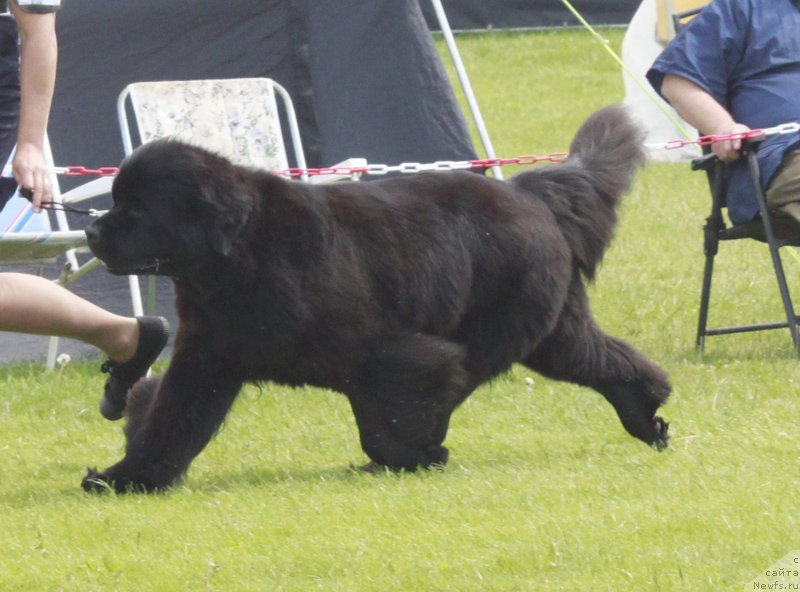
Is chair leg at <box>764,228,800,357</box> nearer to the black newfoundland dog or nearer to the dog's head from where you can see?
the black newfoundland dog

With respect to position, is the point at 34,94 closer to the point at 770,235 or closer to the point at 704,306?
the point at 770,235

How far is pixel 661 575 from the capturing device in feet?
10.2

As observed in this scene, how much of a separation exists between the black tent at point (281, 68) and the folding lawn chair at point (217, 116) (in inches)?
8.4

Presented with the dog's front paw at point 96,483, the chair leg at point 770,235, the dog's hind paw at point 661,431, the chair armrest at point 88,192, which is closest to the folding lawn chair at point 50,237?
the chair armrest at point 88,192

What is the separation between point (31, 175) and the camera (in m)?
4.14

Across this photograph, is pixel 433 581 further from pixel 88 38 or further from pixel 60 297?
pixel 88 38

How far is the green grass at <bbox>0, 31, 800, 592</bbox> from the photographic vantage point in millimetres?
3266

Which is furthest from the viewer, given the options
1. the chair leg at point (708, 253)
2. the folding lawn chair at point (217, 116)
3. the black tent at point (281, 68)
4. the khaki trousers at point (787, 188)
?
the black tent at point (281, 68)

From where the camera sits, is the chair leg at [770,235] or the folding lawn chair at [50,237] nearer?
the folding lawn chair at [50,237]

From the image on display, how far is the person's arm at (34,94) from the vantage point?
413cm

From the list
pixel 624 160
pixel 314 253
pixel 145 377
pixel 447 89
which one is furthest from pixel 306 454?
pixel 447 89

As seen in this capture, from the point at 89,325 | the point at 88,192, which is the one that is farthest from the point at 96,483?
the point at 88,192

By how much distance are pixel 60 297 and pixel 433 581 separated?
63.4 inches

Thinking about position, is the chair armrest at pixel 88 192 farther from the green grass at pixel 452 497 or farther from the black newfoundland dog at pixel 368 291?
the black newfoundland dog at pixel 368 291
